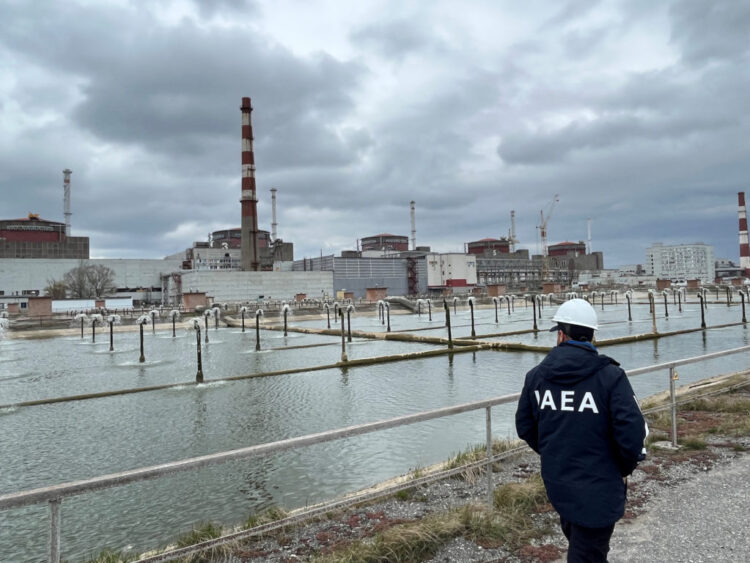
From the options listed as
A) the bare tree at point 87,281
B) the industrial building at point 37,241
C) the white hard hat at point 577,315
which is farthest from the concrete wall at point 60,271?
the white hard hat at point 577,315

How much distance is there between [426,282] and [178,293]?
181 feet

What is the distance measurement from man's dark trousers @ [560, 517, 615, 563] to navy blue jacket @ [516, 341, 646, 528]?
87mm

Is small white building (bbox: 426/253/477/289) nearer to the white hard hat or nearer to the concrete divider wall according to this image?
the concrete divider wall

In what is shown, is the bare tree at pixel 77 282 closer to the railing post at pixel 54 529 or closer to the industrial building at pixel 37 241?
the industrial building at pixel 37 241

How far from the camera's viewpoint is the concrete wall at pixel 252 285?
8419 cm

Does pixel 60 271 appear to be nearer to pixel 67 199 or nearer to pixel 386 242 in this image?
pixel 67 199

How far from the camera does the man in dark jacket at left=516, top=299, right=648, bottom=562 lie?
293 centimetres

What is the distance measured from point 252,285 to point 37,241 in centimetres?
5247

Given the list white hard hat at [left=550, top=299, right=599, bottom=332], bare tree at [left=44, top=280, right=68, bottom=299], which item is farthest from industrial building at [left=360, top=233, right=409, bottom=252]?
white hard hat at [left=550, top=299, right=599, bottom=332]

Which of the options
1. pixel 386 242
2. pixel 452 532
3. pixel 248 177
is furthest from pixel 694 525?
pixel 386 242

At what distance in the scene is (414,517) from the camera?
5613 mm

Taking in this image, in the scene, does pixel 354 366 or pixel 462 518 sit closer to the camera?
pixel 462 518

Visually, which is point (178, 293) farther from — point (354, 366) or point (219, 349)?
point (354, 366)

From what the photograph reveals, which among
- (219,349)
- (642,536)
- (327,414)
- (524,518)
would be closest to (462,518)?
(524,518)
